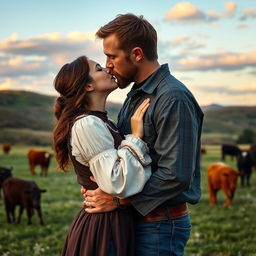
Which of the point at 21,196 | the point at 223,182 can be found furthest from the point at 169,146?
the point at 223,182

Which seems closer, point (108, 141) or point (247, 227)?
point (108, 141)

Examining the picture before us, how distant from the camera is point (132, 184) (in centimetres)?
360

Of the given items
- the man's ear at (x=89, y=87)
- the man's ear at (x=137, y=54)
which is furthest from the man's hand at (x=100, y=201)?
the man's ear at (x=137, y=54)

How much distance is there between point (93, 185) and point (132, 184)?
389mm

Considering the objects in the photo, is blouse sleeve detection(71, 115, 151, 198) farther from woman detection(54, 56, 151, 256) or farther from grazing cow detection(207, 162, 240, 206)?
grazing cow detection(207, 162, 240, 206)

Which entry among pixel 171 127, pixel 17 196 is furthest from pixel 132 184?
pixel 17 196

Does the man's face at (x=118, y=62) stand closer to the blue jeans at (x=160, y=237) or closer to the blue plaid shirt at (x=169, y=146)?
the blue plaid shirt at (x=169, y=146)

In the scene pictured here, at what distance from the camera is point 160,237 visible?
3.75 metres

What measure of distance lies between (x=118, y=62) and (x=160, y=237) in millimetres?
1262

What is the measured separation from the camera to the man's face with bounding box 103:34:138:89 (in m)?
3.88

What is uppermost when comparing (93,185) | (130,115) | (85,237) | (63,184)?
(130,115)

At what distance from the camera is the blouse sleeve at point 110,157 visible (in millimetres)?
3578

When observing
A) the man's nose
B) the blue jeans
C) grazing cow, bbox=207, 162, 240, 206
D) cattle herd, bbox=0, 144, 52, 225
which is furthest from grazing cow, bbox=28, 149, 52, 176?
the blue jeans

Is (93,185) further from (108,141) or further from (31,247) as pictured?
(31,247)
